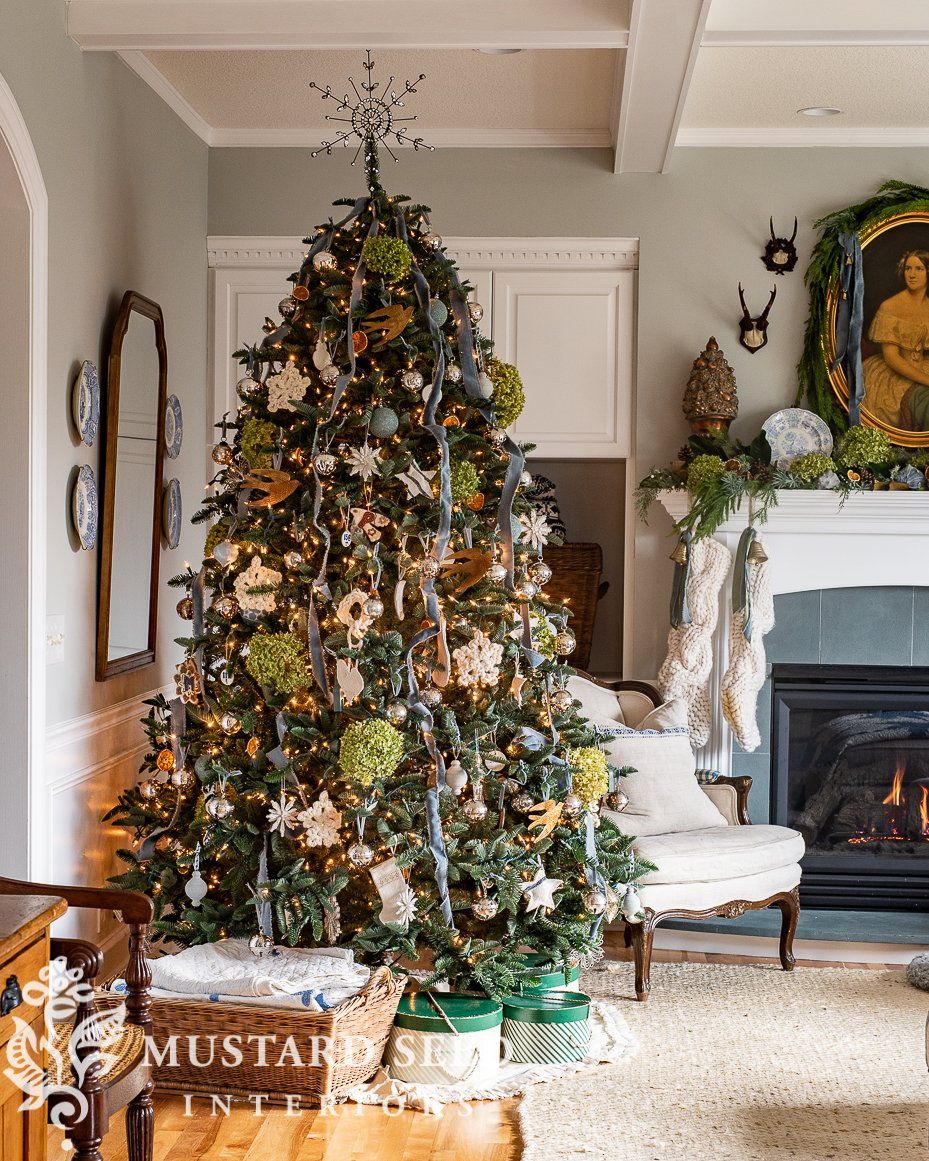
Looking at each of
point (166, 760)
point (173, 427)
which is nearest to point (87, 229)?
point (173, 427)

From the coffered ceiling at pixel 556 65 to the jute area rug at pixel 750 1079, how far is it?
9.20ft

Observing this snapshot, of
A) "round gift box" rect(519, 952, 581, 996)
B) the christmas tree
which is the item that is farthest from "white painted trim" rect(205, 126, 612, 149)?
"round gift box" rect(519, 952, 581, 996)

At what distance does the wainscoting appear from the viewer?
11.3ft

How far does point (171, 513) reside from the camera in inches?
173

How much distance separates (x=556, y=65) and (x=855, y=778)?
2.90 metres

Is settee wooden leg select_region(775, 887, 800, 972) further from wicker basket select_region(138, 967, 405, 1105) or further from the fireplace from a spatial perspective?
wicker basket select_region(138, 967, 405, 1105)

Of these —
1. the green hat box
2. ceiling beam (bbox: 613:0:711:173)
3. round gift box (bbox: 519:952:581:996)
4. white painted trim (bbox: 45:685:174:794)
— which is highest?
ceiling beam (bbox: 613:0:711:173)

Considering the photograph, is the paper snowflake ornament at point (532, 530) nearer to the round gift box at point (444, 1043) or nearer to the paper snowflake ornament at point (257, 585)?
the paper snowflake ornament at point (257, 585)

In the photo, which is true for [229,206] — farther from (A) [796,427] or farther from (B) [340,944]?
(B) [340,944]

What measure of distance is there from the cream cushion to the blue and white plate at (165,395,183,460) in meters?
2.15

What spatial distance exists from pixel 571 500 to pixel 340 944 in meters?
2.69

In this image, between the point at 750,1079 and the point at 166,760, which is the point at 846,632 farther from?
the point at 166,760

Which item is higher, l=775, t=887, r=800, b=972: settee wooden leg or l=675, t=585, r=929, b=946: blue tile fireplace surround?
l=675, t=585, r=929, b=946: blue tile fireplace surround

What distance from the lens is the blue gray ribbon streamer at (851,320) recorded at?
15.4ft
